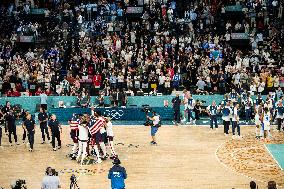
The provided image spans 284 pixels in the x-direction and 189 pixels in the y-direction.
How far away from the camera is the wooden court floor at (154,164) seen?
1984 centimetres

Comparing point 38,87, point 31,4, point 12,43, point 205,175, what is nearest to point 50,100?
point 38,87

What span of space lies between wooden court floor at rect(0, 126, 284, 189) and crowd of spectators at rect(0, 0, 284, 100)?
249 inches

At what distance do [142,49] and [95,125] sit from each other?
49.6ft

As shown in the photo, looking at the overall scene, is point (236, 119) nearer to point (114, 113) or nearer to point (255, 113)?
point (255, 113)

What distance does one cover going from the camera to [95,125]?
2198cm

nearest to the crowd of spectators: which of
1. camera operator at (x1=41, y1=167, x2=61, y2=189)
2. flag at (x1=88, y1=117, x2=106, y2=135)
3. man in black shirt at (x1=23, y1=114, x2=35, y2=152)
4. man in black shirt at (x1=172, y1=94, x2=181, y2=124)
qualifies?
man in black shirt at (x1=172, y1=94, x2=181, y2=124)

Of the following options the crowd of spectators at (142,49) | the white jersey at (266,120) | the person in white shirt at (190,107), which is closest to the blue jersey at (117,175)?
the white jersey at (266,120)

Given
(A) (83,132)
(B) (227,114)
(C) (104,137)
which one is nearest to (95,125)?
(A) (83,132)

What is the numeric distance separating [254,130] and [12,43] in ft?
59.5

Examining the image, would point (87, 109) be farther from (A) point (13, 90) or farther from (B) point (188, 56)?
(B) point (188, 56)

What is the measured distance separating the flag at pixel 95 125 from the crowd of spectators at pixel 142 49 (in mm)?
11236

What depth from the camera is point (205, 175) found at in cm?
2066

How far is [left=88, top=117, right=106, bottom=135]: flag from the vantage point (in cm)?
2194

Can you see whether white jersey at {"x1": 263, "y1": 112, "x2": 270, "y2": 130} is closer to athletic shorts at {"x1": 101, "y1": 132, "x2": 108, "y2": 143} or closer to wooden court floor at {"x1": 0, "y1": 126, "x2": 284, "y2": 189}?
wooden court floor at {"x1": 0, "y1": 126, "x2": 284, "y2": 189}
